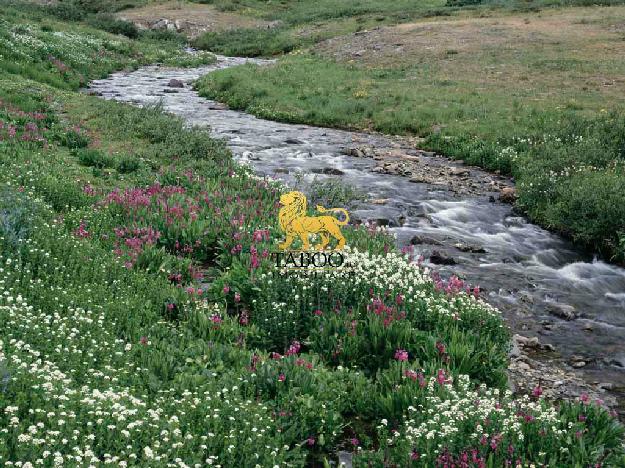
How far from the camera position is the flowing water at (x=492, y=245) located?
10.6m

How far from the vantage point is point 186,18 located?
7350 centimetres

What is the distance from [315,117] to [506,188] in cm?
1179

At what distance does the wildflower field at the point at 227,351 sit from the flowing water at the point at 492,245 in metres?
1.66

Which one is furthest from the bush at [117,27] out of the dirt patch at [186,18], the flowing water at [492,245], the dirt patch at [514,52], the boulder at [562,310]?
the boulder at [562,310]

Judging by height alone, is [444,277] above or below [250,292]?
below

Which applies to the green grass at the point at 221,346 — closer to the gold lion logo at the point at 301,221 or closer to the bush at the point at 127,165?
the gold lion logo at the point at 301,221

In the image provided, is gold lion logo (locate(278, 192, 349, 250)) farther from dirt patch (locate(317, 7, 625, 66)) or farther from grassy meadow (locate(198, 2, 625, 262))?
dirt patch (locate(317, 7, 625, 66))

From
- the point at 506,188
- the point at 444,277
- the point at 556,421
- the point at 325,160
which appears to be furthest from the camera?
the point at 325,160

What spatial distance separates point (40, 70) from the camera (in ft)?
101

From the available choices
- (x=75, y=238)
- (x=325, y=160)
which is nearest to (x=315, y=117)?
(x=325, y=160)

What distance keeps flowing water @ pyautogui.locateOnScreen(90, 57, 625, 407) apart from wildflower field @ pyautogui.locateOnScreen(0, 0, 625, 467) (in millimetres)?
1661

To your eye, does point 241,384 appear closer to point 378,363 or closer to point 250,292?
point 378,363

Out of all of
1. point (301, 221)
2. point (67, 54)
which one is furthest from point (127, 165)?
point (67, 54)

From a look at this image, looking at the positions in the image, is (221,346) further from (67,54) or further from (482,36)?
(482,36)
